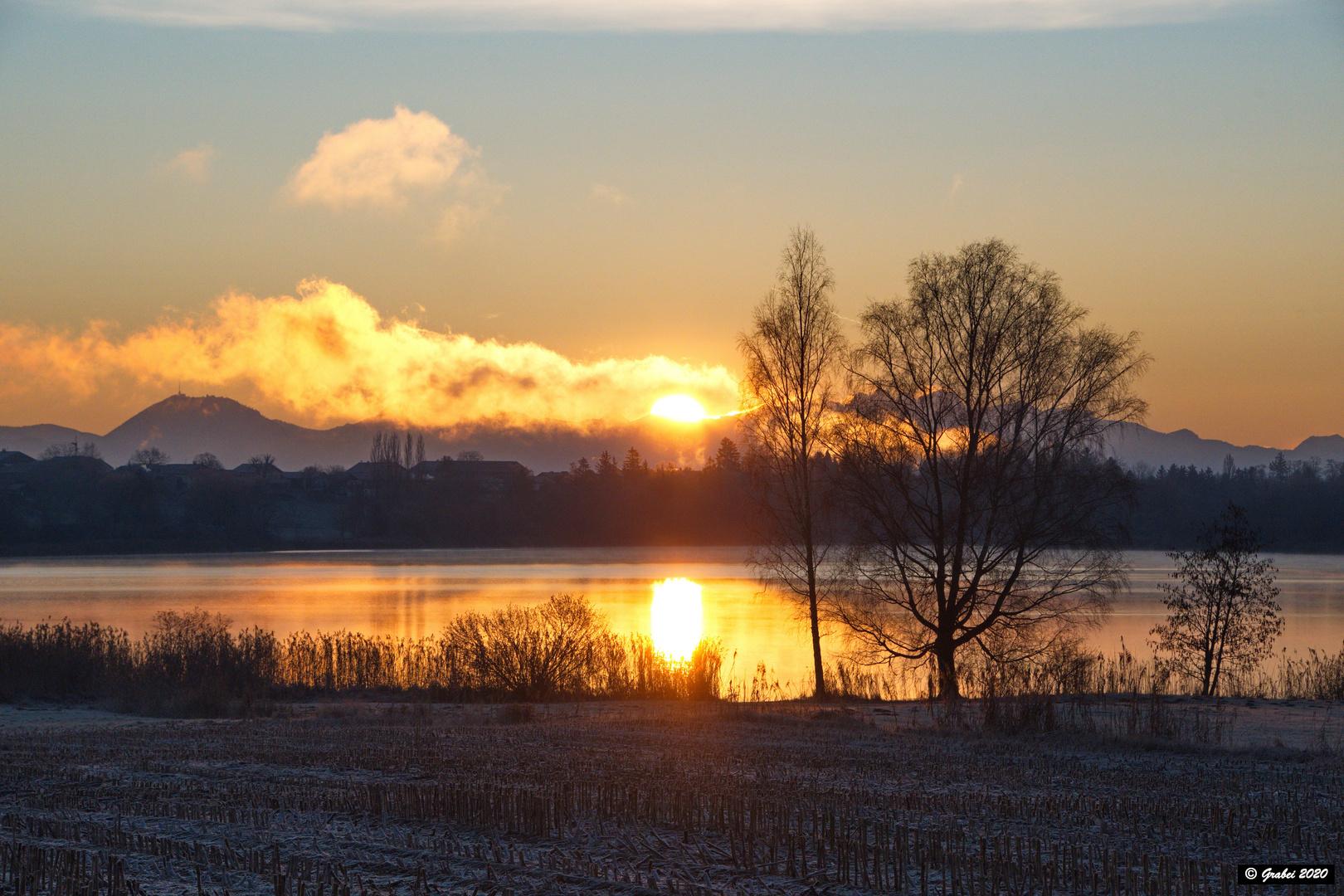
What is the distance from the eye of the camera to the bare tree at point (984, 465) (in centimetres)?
2612

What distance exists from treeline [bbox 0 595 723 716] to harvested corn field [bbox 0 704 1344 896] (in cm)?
945

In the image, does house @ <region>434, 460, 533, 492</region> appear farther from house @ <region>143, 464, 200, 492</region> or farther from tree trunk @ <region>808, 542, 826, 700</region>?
tree trunk @ <region>808, 542, 826, 700</region>

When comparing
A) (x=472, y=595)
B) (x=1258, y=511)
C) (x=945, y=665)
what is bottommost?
(x=472, y=595)

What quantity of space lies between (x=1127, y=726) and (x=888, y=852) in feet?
37.1

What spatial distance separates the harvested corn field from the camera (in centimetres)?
874

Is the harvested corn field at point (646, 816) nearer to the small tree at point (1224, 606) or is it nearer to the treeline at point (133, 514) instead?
the small tree at point (1224, 606)

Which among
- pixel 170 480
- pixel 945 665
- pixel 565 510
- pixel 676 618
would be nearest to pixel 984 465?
pixel 945 665

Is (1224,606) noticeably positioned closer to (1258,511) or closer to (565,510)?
(1258,511)

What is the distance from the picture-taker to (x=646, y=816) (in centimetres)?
1109

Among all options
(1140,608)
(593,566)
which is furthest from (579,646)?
(593,566)

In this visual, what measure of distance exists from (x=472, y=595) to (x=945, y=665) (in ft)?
128

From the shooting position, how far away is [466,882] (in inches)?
343

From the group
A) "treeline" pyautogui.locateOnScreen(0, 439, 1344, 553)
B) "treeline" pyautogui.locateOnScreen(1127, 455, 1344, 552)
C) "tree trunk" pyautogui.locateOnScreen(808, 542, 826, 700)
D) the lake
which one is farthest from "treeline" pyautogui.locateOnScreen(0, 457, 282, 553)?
"tree trunk" pyautogui.locateOnScreen(808, 542, 826, 700)

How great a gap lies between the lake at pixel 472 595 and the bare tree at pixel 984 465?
2.38 metres
